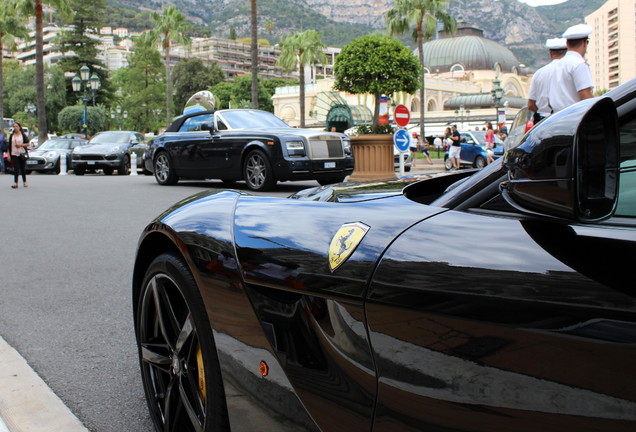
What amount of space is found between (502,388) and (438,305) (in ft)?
0.65

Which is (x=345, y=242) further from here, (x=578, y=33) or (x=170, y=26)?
(x=170, y=26)

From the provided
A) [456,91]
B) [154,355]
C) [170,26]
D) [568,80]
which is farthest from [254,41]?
[456,91]

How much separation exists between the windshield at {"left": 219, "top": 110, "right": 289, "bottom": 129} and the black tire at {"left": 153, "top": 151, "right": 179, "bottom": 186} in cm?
188

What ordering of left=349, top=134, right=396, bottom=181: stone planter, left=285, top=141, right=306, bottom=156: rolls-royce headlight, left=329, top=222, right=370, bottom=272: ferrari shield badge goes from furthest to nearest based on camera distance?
left=349, top=134, right=396, bottom=181: stone planter
left=285, top=141, right=306, bottom=156: rolls-royce headlight
left=329, top=222, right=370, bottom=272: ferrari shield badge

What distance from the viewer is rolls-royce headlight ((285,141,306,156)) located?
476 inches

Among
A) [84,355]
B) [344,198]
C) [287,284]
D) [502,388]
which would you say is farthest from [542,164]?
[84,355]

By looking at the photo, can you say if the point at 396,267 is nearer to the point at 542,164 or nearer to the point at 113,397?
the point at 542,164

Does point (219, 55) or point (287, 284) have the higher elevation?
point (219, 55)

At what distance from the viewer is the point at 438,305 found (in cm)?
130

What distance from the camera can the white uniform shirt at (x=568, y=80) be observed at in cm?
589

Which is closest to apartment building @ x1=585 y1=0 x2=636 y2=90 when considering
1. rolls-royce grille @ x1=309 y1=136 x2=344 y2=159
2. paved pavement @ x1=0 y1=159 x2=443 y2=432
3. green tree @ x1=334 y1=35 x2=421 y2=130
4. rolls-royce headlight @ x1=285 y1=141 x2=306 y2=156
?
green tree @ x1=334 y1=35 x2=421 y2=130

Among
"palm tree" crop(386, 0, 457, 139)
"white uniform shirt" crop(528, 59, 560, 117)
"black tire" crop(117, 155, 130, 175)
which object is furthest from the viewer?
"palm tree" crop(386, 0, 457, 139)

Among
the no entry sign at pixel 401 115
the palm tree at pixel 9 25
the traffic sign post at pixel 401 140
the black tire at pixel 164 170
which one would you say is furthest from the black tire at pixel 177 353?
the palm tree at pixel 9 25

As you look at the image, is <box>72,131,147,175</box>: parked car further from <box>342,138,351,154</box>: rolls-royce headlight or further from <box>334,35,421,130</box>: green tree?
<box>342,138,351,154</box>: rolls-royce headlight
